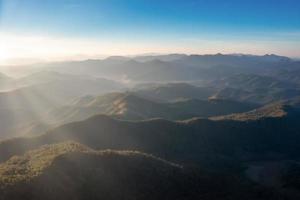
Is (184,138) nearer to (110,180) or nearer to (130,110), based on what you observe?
(130,110)

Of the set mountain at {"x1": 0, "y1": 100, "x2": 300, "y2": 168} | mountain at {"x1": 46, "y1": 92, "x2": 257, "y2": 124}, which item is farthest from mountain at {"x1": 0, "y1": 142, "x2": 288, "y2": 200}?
mountain at {"x1": 46, "y1": 92, "x2": 257, "y2": 124}

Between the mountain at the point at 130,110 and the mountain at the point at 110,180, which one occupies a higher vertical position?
the mountain at the point at 110,180

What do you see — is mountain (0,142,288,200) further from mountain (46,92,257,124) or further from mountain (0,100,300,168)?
mountain (46,92,257,124)

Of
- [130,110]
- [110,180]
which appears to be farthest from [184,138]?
[110,180]

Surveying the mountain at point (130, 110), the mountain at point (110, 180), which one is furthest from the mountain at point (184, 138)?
the mountain at point (130, 110)

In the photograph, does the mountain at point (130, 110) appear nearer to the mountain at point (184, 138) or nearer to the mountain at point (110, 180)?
the mountain at point (184, 138)

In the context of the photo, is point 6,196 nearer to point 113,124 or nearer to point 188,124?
point 113,124

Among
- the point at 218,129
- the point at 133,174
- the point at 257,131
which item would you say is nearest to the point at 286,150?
the point at 257,131

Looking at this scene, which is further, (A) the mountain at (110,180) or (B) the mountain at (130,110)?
(B) the mountain at (130,110)
